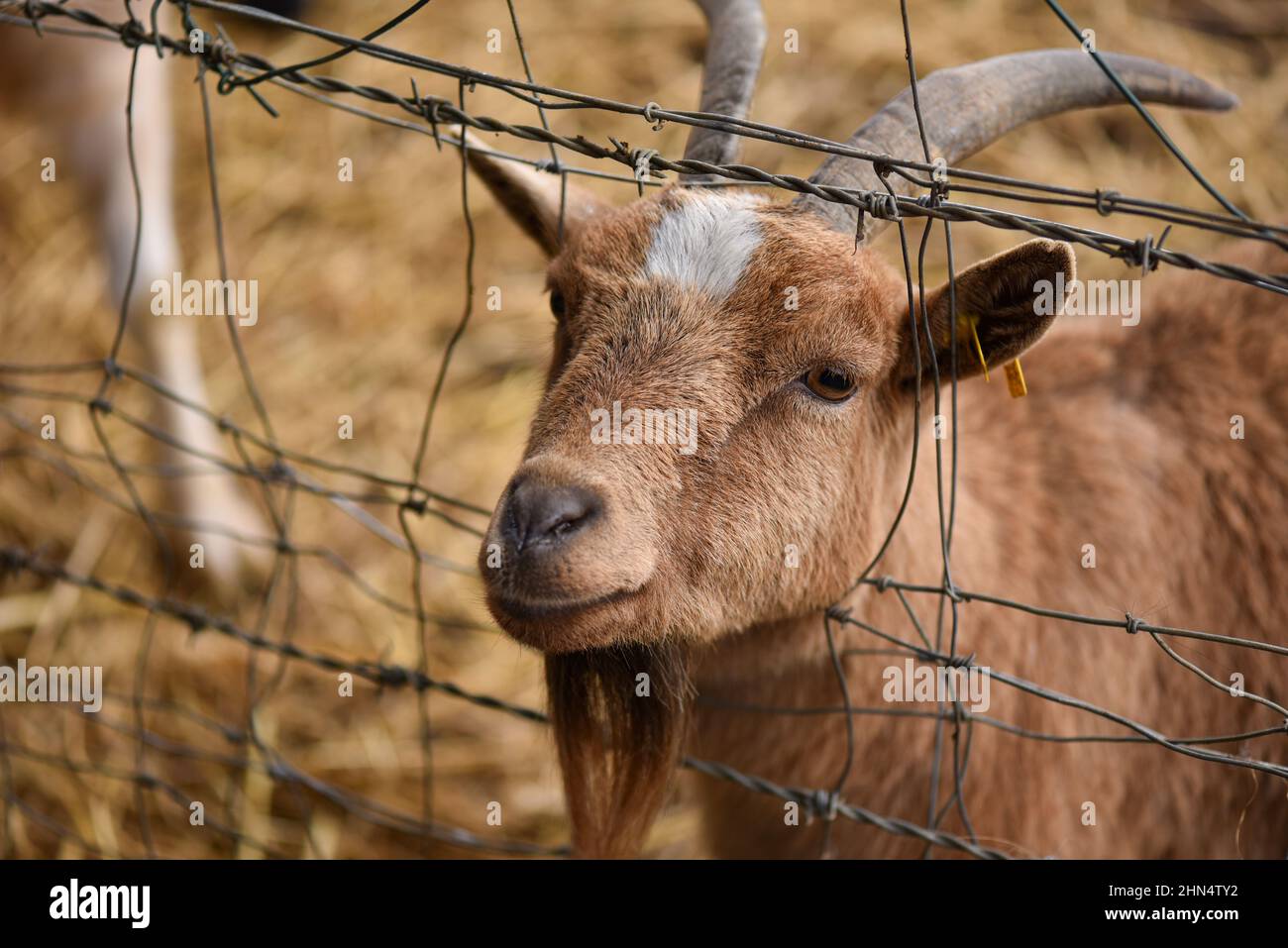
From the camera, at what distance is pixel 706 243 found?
77.7 inches

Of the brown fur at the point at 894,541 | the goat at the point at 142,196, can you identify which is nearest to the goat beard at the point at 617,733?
the brown fur at the point at 894,541

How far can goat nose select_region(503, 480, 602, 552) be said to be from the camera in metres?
1.70

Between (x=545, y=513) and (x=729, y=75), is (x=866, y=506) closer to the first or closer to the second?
(x=545, y=513)

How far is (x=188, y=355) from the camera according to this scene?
4098 mm

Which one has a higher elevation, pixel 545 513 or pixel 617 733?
pixel 545 513

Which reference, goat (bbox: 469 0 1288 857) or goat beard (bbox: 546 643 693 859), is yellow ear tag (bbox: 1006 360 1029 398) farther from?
goat beard (bbox: 546 643 693 859)

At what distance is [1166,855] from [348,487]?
116 inches

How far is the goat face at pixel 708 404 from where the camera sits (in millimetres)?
1791

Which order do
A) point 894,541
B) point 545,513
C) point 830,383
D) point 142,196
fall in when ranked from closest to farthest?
point 545,513 → point 830,383 → point 894,541 → point 142,196

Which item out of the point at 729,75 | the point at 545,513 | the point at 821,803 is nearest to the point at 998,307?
the point at 729,75

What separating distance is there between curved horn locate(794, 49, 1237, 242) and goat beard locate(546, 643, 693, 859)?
0.88 m

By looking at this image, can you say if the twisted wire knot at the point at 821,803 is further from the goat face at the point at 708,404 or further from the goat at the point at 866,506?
the goat face at the point at 708,404

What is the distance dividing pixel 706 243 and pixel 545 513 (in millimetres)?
585
